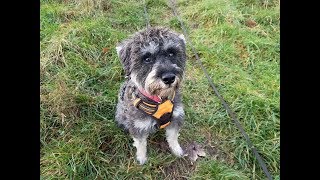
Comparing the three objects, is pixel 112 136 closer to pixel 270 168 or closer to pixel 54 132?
pixel 54 132

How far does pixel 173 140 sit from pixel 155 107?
69cm

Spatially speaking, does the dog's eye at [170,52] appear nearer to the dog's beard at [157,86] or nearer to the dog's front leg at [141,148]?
the dog's beard at [157,86]

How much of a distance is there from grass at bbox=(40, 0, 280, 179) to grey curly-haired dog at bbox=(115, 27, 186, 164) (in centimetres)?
41

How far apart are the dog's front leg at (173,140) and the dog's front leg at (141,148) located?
0.32 m

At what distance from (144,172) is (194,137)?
3.00ft

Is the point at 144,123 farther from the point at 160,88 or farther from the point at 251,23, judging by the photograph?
the point at 251,23

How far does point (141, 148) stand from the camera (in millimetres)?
3990

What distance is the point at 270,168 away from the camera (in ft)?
13.1

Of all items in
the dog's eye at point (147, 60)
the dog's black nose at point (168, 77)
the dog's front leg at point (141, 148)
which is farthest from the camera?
the dog's front leg at point (141, 148)

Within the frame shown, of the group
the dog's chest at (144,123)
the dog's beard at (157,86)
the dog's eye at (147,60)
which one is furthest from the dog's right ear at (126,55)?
the dog's chest at (144,123)

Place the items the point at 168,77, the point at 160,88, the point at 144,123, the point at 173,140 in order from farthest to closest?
the point at 173,140 → the point at 144,123 → the point at 160,88 → the point at 168,77

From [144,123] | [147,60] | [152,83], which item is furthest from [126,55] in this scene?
[144,123]

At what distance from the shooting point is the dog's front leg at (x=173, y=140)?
13.1 ft

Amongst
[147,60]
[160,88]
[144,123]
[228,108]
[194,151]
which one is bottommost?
[194,151]
